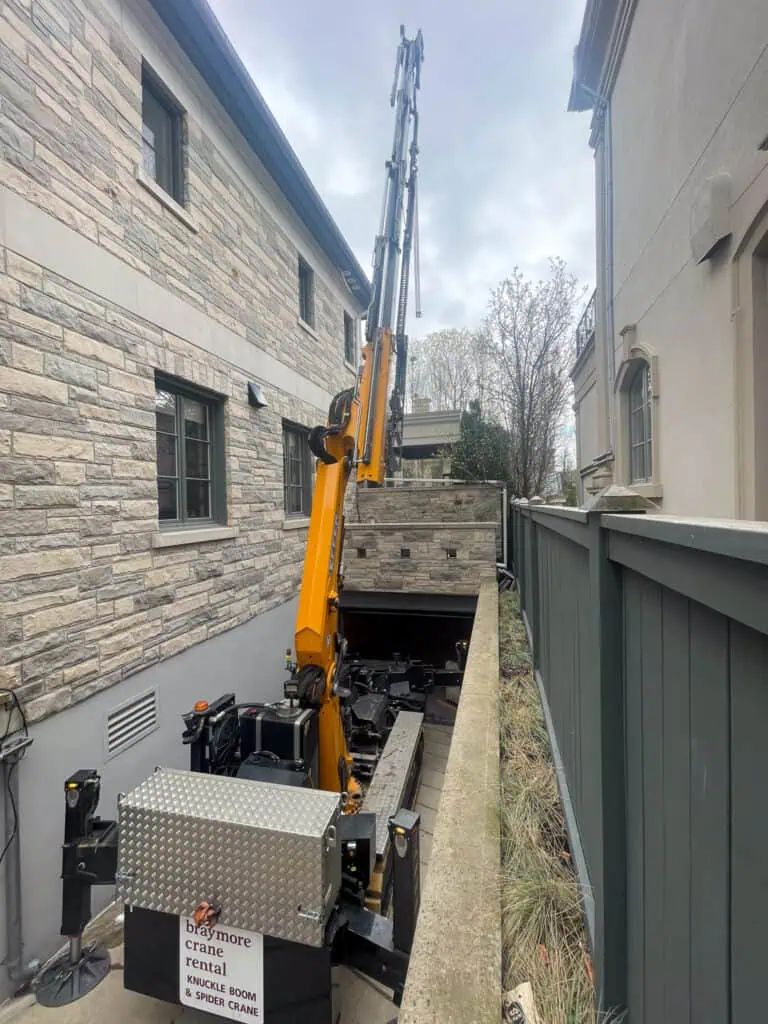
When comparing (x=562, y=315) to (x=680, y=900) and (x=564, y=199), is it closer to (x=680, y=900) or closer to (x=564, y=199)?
(x=564, y=199)

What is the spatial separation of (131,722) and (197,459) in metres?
2.74

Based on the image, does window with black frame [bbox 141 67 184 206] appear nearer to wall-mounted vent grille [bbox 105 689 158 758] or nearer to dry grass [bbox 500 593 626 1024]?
wall-mounted vent grille [bbox 105 689 158 758]

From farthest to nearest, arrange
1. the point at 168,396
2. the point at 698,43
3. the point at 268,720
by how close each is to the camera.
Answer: the point at 168,396
the point at 698,43
the point at 268,720

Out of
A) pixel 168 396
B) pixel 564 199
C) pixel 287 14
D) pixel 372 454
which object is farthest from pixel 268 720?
pixel 564 199

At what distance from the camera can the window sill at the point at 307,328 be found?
8.19 m

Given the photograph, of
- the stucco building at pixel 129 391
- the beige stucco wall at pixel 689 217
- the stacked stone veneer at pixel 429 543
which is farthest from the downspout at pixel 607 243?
the stucco building at pixel 129 391

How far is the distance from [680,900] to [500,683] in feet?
11.3

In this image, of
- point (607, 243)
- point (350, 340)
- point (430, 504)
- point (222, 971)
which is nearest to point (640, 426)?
point (607, 243)

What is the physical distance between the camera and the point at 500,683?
175 inches

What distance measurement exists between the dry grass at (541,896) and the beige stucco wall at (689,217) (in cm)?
246

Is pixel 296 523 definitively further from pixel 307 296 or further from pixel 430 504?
pixel 307 296

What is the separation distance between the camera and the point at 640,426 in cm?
704

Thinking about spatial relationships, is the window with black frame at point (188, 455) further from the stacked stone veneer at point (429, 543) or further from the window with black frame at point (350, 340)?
the window with black frame at point (350, 340)

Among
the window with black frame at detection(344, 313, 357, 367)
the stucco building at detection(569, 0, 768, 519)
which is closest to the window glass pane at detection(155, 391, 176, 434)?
the stucco building at detection(569, 0, 768, 519)
